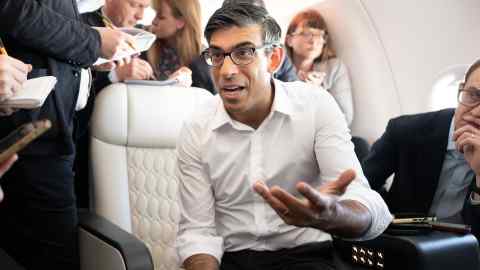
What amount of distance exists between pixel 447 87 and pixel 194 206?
2268mm

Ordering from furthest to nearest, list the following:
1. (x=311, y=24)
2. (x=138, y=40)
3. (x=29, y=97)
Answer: (x=311, y=24), (x=138, y=40), (x=29, y=97)

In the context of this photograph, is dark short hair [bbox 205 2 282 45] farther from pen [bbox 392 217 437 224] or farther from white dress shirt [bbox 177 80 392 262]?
pen [bbox 392 217 437 224]

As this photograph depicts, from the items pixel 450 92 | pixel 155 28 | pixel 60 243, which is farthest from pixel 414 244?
pixel 450 92

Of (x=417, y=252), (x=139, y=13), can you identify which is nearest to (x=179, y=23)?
(x=139, y=13)

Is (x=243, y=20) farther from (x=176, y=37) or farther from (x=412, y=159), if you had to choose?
(x=176, y=37)

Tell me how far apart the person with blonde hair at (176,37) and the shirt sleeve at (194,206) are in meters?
0.95

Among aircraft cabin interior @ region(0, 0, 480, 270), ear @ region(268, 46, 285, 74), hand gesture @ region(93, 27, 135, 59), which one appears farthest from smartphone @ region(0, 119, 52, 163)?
ear @ region(268, 46, 285, 74)

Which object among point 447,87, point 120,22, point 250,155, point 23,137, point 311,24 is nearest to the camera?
point 23,137

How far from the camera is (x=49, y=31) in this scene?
1.74 meters

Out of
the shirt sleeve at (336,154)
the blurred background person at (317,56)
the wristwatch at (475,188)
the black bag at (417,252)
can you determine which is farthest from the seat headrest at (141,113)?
the blurred background person at (317,56)

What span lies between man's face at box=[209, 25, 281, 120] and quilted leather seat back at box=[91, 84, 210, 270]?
25.5 inches

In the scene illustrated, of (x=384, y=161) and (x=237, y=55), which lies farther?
(x=384, y=161)

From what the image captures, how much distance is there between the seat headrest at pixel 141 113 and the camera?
2332 mm

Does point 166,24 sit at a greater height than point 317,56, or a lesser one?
greater
